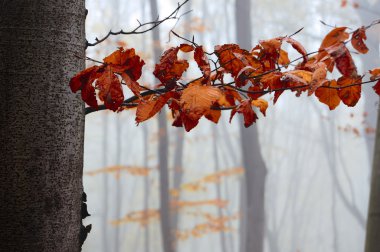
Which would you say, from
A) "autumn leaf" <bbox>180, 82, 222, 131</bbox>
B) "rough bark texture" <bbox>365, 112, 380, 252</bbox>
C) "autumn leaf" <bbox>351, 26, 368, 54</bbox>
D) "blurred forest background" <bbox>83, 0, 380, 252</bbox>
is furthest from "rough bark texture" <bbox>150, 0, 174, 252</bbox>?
"autumn leaf" <bbox>180, 82, 222, 131</bbox>

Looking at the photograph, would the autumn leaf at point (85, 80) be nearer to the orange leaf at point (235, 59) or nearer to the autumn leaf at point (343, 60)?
the orange leaf at point (235, 59)

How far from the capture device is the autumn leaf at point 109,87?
1.07 m

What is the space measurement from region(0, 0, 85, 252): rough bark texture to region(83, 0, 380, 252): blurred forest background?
0.40m

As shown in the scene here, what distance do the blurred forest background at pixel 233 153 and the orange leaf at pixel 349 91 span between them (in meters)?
0.53

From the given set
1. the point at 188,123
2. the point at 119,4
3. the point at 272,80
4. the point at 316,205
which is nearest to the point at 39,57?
the point at 188,123

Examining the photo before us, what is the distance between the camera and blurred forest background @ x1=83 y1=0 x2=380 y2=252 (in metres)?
7.99

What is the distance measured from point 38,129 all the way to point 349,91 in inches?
38.6

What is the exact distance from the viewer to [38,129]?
116 centimetres

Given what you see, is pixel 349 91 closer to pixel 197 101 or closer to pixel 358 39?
pixel 358 39

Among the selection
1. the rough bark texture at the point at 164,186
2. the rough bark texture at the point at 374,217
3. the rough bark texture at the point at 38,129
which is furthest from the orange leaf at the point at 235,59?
the rough bark texture at the point at 164,186

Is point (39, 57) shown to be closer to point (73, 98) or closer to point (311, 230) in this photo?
point (73, 98)

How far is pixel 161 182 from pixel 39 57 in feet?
22.9

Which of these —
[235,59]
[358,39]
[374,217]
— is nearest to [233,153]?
[374,217]

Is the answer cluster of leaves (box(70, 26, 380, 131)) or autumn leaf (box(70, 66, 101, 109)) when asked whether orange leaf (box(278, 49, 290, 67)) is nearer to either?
cluster of leaves (box(70, 26, 380, 131))
